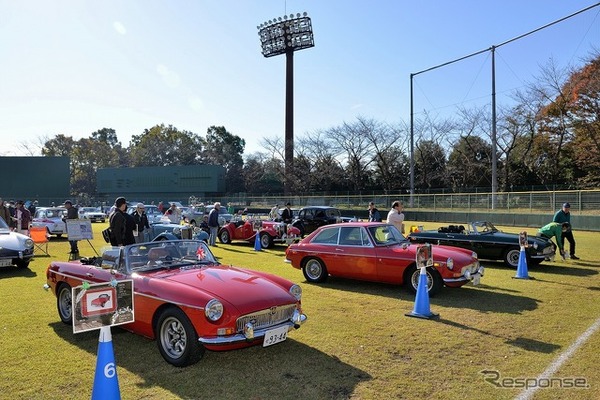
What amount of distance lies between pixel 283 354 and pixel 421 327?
6.94 ft

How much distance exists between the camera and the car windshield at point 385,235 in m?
8.97

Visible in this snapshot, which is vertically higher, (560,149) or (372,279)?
(560,149)

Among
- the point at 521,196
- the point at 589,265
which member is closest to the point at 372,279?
the point at 589,265

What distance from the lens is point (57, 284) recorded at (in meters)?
6.56

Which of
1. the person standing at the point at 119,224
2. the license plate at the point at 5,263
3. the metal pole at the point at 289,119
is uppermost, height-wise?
the metal pole at the point at 289,119

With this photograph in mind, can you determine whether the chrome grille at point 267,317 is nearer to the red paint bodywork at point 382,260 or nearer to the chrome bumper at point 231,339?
the chrome bumper at point 231,339

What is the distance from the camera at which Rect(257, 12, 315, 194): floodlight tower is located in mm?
64500

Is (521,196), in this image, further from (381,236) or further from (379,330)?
(379,330)

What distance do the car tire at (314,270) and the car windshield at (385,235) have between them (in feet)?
4.23

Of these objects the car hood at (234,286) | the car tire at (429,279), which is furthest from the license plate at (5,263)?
the car tire at (429,279)

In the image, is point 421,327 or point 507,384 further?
point 421,327

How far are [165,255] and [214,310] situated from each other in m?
1.69

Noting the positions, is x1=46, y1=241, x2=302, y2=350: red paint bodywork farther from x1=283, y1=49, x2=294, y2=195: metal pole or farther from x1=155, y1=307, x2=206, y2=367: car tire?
x1=283, y1=49, x2=294, y2=195: metal pole

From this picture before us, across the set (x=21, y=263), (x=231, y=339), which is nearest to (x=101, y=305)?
(x=231, y=339)
